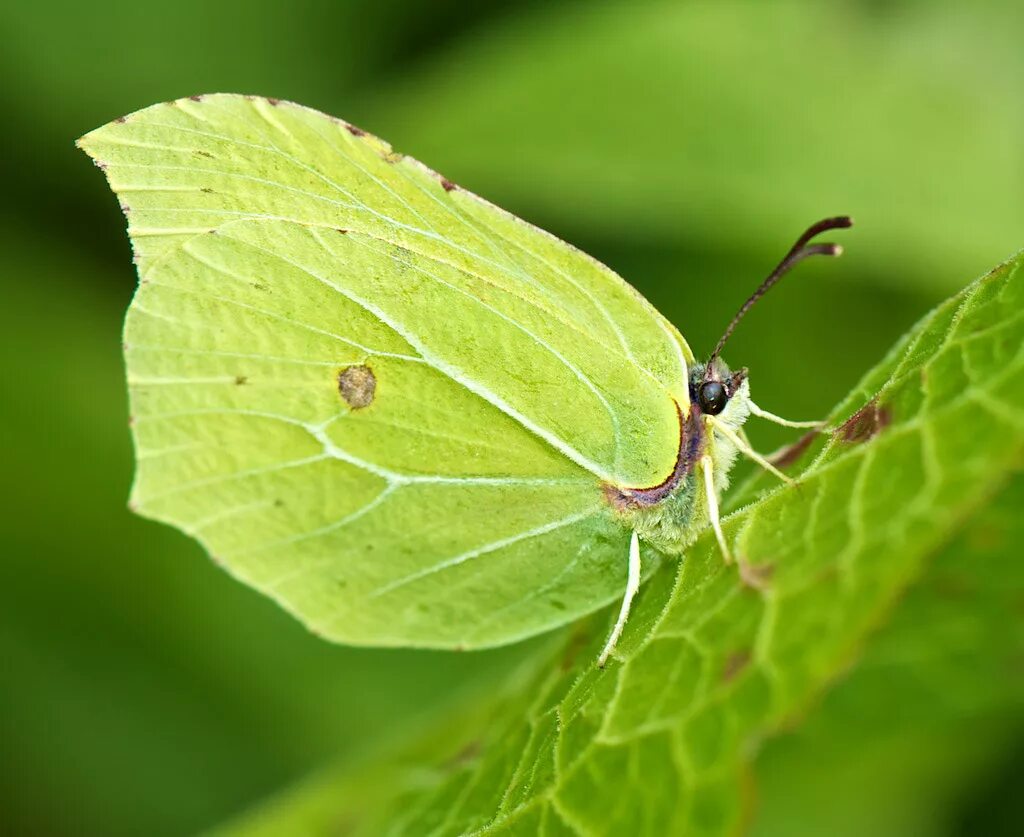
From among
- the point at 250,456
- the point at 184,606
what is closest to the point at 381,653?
the point at 184,606

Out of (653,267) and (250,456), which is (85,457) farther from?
(653,267)

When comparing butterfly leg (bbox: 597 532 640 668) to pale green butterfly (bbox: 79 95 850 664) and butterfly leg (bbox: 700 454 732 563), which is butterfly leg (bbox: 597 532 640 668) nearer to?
pale green butterfly (bbox: 79 95 850 664)

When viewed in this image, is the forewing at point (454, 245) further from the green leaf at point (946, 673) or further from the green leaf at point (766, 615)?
the green leaf at point (946, 673)

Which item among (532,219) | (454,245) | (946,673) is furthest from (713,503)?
(532,219)

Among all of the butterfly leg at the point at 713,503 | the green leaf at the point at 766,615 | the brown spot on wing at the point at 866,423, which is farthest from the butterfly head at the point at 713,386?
the brown spot on wing at the point at 866,423

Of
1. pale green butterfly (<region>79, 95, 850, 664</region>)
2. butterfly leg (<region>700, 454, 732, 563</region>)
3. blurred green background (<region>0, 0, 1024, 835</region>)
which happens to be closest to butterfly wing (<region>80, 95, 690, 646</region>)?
pale green butterfly (<region>79, 95, 850, 664</region>)

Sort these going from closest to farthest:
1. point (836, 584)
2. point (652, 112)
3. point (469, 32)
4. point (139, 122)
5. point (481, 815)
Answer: point (836, 584)
point (481, 815)
point (139, 122)
point (652, 112)
point (469, 32)
